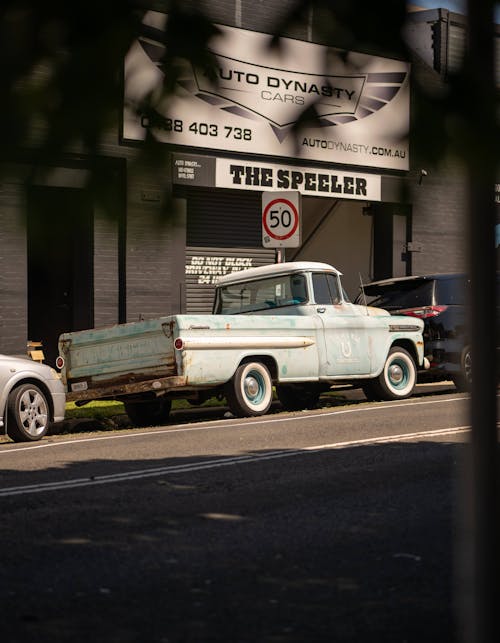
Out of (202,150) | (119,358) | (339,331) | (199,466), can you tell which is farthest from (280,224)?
(202,150)

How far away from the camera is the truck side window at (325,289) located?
16188 millimetres

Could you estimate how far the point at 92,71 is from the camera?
87.6 inches

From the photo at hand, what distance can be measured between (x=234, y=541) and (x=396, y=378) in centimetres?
1089

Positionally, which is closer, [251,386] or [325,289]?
[251,386]

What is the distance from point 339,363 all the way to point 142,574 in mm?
10563

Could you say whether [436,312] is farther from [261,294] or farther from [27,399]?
[27,399]

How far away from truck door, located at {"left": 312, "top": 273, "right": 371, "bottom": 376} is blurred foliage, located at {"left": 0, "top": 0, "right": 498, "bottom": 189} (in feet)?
44.2

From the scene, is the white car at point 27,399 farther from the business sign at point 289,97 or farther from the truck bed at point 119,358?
the business sign at point 289,97

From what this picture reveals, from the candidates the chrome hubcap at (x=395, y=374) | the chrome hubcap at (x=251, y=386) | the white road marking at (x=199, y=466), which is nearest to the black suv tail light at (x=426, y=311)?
the chrome hubcap at (x=395, y=374)

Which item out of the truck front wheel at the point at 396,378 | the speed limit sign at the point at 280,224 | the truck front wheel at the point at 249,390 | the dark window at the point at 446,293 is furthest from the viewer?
the dark window at the point at 446,293

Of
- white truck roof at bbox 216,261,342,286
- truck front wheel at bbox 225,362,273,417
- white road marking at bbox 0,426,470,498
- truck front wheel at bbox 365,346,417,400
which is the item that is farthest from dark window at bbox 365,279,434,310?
white road marking at bbox 0,426,470,498

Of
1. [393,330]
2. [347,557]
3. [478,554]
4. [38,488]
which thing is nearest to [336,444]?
[38,488]

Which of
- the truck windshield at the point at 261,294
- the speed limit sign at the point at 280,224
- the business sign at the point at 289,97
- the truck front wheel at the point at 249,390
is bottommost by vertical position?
the truck front wheel at the point at 249,390

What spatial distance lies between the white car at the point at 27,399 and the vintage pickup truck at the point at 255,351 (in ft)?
4.67
